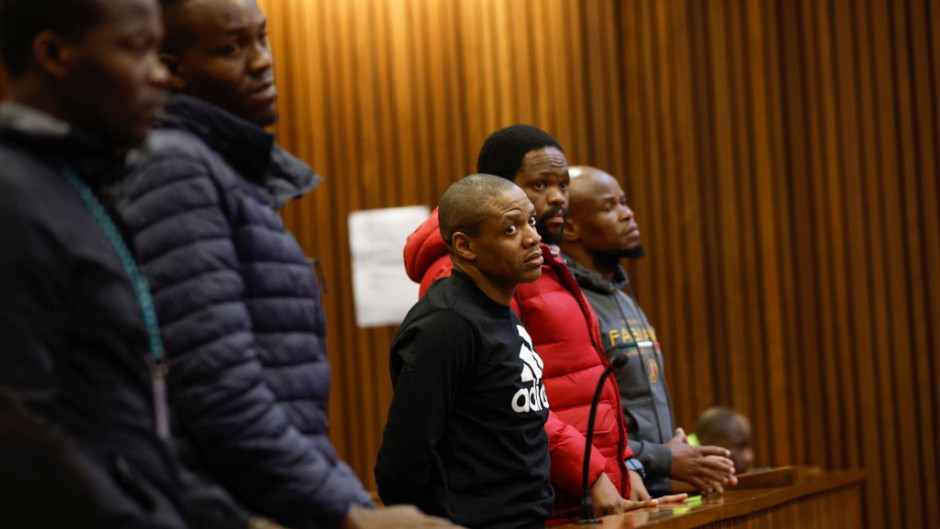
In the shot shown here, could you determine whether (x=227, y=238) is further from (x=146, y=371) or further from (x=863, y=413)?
(x=863, y=413)

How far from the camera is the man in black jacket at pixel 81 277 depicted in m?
1.19

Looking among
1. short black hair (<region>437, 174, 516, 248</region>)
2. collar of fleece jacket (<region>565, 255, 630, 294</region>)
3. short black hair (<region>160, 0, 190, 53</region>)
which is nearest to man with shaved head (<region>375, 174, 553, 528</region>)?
short black hair (<region>437, 174, 516, 248</region>)

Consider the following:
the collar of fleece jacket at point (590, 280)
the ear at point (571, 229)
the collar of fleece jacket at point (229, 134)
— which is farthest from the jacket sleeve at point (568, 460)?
the collar of fleece jacket at point (229, 134)

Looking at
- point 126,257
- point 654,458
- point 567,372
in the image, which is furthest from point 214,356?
point 654,458

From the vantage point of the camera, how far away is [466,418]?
250cm

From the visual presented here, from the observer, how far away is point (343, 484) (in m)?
1.58

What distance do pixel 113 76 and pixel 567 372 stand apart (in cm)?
177

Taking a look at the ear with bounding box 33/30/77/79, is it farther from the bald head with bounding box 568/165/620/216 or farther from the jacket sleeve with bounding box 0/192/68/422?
the bald head with bounding box 568/165/620/216

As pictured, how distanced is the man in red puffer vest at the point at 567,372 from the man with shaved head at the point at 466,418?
0.24 meters

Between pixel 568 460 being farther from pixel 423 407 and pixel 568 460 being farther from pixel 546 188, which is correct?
pixel 546 188

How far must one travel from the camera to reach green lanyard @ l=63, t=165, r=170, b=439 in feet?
4.34

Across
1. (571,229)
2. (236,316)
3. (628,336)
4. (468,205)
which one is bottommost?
(628,336)

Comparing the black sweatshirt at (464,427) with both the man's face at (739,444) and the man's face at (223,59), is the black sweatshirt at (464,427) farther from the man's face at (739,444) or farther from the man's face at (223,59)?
the man's face at (739,444)

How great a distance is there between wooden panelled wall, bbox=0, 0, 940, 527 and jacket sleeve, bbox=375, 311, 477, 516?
111 inches
